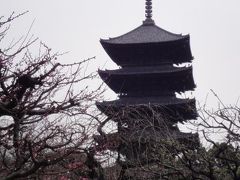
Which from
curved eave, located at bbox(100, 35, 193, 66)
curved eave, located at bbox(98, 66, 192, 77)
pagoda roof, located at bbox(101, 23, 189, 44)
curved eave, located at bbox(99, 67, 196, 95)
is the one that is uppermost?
pagoda roof, located at bbox(101, 23, 189, 44)

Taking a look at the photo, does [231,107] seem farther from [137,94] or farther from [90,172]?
[137,94]

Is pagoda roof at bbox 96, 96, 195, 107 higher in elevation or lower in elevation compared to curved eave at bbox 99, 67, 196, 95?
lower

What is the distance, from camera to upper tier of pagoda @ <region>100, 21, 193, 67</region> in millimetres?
20047

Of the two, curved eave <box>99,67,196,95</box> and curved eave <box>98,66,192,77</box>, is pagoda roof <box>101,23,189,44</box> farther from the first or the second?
curved eave <box>99,67,196,95</box>

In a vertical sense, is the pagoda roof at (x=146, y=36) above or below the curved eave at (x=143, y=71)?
above

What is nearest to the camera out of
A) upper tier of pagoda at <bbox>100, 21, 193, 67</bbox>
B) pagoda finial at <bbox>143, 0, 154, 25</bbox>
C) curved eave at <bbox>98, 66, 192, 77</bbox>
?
curved eave at <bbox>98, 66, 192, 77</bbox>

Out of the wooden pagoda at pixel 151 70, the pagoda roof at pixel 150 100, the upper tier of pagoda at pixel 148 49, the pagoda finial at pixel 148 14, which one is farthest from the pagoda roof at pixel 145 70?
the pagoda finial at pixel 148 14

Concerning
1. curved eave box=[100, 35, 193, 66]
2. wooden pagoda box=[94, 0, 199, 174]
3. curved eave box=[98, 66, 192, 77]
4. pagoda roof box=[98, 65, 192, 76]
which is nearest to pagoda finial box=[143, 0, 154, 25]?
wooden pagoda box=[94, 0, 199, 174]

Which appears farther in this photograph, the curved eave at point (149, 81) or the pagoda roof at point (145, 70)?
the curved eave at point (149, 81)

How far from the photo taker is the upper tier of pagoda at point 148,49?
20047mm

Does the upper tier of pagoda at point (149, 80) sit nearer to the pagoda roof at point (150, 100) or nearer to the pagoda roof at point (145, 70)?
the pagoda roof at point (145, 70)

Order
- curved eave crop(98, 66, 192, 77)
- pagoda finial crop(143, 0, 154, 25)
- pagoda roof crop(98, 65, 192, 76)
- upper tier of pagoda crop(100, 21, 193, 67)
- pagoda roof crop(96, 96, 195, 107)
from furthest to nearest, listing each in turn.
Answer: pagoda finial crop(143, 0, 154, 25) → upper tier of pagoda crop(100, 21, 193, 67) → pagoda roof crop(98, 65, 192, 76) → curved eave crop(98, 66, 192, 77) → pagoda roof crop(96, 96, 195, 107)

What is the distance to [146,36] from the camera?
21016 millimetres

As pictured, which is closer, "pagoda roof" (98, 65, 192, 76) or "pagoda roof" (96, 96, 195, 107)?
"pagoda roof" (96, 96, 195, 107)
